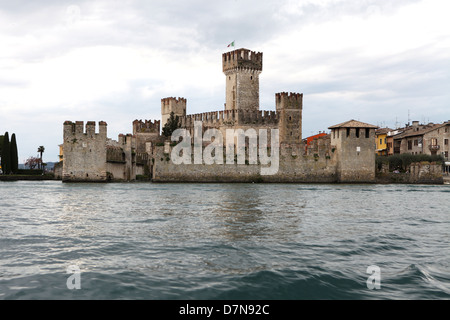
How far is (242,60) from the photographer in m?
49.4

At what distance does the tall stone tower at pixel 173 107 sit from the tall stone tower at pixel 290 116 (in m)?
11.8

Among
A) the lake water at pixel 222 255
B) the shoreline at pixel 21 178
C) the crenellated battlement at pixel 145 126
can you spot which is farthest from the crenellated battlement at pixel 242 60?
the lake water at pixel 222 255

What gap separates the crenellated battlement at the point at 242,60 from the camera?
162 feet

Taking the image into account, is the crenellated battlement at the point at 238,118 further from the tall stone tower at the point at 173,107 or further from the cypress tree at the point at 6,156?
the cypress tree at the point at 6,156

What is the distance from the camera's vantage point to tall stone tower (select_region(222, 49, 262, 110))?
163 feet

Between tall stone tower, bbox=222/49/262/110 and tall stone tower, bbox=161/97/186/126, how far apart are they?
6764mm

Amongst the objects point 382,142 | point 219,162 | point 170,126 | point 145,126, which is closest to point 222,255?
point 219,162

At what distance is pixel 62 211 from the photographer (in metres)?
15.7

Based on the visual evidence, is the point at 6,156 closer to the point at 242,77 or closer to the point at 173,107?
the point at 173,107

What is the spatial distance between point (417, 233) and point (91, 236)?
7.63 meters

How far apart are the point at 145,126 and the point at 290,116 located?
1589 cm
